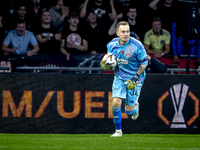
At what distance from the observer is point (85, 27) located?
35.3 feet

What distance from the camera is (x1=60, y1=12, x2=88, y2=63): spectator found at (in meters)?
10.6

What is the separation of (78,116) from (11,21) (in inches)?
177

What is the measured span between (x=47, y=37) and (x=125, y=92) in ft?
14.9

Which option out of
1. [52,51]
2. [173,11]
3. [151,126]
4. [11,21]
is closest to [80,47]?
[52,51]

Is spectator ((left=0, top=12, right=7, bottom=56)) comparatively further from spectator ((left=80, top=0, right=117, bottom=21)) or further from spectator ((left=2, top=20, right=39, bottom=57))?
spectator ((left=80, top=0, right=117, bottom=21))

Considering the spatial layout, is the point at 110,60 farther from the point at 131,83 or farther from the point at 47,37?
the point at 47,37

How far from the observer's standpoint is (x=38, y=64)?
9977 millimetres

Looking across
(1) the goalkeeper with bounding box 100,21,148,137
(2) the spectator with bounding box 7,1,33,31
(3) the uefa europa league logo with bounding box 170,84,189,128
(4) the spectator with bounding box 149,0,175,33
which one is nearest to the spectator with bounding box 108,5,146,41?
(4) the spectator with bounding box 149,0,175,33

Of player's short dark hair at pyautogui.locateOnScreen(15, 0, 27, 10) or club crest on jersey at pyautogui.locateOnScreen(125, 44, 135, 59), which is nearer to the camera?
club crest on jersey at pyautogui.locateOnScreen(125, 44, 135, 59)

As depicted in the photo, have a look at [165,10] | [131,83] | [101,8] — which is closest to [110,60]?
[131,83]

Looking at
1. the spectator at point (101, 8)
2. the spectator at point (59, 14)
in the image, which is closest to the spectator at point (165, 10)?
the spectator at point (101, 8)

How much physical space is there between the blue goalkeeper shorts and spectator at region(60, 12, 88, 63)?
367 centimetres

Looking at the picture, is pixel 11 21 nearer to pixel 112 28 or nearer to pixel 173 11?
pixel 112 28

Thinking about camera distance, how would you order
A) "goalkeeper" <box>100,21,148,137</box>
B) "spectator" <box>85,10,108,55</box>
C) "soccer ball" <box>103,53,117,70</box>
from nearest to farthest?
1. "soccer ball" <box>103,53,117,70</box>
2. "goalkeeper" <box>100,21,148,137</box>
3. "spectator" <box>85,10,108,55</box>
